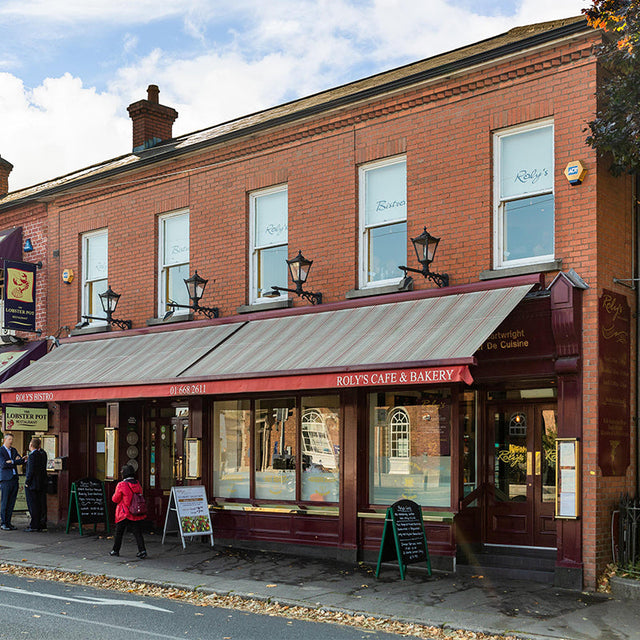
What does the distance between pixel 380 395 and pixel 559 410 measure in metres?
3.05

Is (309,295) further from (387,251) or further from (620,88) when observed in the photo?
(620,88)

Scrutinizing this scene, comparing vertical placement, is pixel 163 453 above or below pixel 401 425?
below

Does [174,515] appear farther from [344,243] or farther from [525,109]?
[525,109]

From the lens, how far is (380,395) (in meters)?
13.6

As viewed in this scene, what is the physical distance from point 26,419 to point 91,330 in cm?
230

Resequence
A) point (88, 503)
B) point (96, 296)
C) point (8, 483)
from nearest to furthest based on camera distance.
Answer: point (88, 503) < point (8, 483) < point (96, 296)

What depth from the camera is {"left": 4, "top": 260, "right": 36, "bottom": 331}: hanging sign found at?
61.9 feet

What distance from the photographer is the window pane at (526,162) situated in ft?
39.9

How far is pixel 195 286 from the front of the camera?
52.3 ft

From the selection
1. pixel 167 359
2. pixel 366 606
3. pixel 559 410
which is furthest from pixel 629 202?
pixel 167 359

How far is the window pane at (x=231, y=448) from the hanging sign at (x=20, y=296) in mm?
5821

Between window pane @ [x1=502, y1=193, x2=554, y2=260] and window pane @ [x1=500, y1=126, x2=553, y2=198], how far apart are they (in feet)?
0.55

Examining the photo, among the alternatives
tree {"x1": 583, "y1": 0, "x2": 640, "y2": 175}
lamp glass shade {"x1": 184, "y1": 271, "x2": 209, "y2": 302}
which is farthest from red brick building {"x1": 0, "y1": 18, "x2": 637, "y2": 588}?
tree {"x1": 583, "y1": 0, "x2": 640, "y2": 175}

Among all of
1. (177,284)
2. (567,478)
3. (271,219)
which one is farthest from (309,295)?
(567,478)
